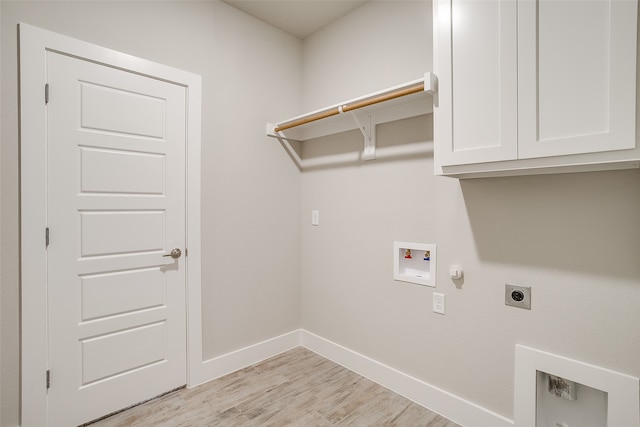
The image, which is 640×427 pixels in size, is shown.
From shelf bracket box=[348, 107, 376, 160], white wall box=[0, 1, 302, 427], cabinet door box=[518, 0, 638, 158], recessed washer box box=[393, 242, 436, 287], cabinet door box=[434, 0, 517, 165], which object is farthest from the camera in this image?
shelf bracket box=[348, 107, 376, 160]

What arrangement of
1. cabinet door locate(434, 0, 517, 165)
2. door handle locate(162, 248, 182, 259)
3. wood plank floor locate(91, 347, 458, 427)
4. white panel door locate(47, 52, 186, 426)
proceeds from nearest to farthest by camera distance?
cabinet door locate(434, 0, 517, 165) → white panel door locate(47, 52, 186, 426) → wood plank floor locate(91, 347, 458, 427) → door handle locate(162, 248, 182, 259)

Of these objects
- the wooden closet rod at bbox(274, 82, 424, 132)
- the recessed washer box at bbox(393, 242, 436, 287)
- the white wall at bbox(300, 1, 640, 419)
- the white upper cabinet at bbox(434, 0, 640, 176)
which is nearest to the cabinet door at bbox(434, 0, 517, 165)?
the white upper cabinet at bbox(434, 0, 640, 176)

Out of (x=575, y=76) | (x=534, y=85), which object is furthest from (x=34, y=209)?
(x=575, y=76)

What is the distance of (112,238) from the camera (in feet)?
6.29

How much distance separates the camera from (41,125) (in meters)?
1.68

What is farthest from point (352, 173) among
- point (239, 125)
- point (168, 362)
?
point (168, 362)

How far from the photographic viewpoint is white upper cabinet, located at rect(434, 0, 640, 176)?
1.12 meters

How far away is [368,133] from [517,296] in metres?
1.36

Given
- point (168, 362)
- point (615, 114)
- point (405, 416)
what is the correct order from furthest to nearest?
point (168, 362) → point (405, 416) → point (615, 114)

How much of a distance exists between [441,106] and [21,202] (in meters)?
2.12

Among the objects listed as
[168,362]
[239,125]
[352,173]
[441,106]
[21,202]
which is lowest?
[168,362]

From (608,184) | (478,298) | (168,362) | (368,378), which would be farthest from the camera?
(368,378)

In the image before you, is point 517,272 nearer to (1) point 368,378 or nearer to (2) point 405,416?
(2) point 405,416

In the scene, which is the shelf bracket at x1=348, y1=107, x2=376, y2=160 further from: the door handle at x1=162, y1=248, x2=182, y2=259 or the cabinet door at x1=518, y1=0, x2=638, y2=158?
the door handle at x1=162, y1=248, x2=182, y2=259
